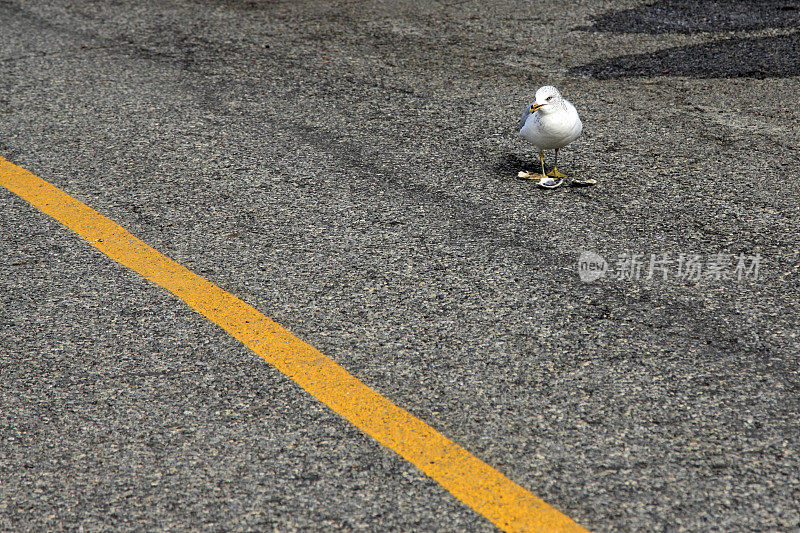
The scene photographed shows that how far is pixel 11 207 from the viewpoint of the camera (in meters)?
4.03

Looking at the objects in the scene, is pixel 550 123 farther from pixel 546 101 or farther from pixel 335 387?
pixel 335 387

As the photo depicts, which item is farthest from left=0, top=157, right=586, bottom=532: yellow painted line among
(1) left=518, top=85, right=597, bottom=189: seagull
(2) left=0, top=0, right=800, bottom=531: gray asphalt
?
(1) left=518, top=85, right=597, bottom=189: seagull

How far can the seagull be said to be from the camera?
3858 mm

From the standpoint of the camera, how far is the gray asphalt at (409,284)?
90.2 inches

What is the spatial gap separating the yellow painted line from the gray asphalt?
0.05 m

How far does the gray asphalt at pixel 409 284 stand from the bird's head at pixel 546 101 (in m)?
0.42

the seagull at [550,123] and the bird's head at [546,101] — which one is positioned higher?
the bird's head at [546,101]

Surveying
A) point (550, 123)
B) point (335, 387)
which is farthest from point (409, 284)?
point (550, 123)

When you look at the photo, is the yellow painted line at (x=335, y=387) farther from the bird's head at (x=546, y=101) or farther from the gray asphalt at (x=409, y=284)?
the bird's head at (x=546, y=101)

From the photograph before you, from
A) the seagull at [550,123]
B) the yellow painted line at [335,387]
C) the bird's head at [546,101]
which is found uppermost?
the bird's head at [546,101]

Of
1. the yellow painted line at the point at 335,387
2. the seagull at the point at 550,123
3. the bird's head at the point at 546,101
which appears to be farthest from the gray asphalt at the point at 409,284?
the bird's head at the point at 546,101

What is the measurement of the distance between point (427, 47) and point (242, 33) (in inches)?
65.5

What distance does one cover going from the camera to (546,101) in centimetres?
386

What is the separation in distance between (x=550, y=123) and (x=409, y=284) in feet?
3.91
